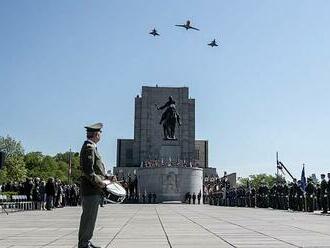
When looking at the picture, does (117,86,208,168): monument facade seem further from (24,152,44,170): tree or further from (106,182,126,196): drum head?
(106,182,126,196): drum head

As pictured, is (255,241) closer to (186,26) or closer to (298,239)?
(298,239)

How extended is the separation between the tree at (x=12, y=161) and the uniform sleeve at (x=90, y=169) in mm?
83413

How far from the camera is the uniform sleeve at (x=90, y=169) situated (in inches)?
351

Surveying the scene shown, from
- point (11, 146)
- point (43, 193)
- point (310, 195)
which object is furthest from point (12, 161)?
point (310, 195)

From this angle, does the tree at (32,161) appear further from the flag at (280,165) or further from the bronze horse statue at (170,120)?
the flag at (280,165)

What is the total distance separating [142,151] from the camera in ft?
410

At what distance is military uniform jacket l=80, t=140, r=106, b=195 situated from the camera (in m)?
8.95

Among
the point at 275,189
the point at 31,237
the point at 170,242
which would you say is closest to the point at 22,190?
the point at 275,189

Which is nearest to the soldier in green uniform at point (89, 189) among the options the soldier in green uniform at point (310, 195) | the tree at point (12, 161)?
the soldier in green uniform at point (310, 195)

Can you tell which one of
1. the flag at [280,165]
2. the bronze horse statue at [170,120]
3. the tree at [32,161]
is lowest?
the flag at [280,165]

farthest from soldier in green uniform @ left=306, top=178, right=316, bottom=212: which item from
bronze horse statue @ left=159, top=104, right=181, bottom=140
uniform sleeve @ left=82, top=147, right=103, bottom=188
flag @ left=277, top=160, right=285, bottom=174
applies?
bronze horse statue @ left=159, top=104, right=181, bottom=140

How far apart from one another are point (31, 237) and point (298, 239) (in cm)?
583

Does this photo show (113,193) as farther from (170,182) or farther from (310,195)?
(170,182)

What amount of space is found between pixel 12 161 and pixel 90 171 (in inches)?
3503
